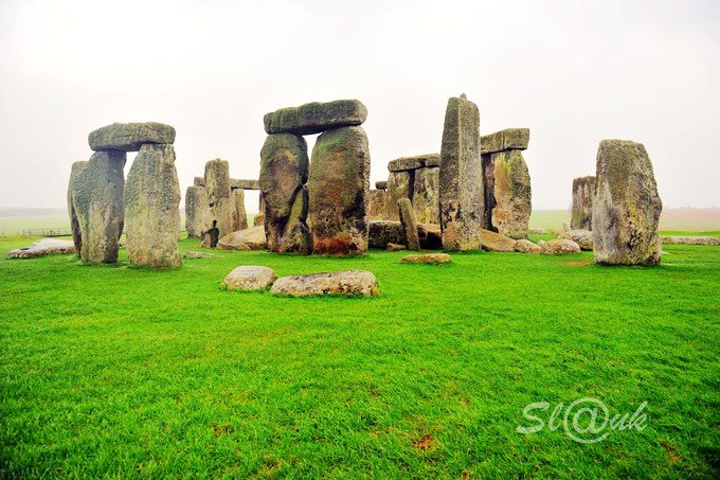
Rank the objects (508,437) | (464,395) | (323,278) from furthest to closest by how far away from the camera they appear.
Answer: (323,278) → (464,395) → (508,437)

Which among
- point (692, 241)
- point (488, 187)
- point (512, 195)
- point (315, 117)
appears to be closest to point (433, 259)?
point (315, 117)

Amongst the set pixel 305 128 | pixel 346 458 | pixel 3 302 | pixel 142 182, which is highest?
pixel 305 128

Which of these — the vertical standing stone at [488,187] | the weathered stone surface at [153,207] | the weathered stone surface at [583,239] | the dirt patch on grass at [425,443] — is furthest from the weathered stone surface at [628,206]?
the weathered stone surface at [153,207]

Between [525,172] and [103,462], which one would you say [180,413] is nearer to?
[103,462]

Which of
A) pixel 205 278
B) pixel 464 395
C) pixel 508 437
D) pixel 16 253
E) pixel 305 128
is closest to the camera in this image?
pixel 508 437

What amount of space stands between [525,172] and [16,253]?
1533cm

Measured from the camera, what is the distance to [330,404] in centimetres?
238

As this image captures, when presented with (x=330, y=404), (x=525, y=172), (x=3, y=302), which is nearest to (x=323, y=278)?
(x=330, y=404)

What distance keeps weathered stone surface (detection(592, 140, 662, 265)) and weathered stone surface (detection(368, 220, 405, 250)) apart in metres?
5.53

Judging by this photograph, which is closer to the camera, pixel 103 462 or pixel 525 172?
pixel 103 462

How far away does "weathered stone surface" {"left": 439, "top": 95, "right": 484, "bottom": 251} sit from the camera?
32.8ft

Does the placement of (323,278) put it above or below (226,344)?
above

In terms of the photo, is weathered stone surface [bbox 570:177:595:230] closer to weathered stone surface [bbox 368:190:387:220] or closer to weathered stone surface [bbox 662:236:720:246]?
weathered stone surface [bbox 662:236:720:246]

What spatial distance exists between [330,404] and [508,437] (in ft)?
3.36
